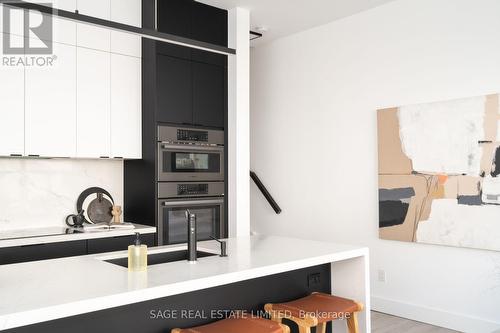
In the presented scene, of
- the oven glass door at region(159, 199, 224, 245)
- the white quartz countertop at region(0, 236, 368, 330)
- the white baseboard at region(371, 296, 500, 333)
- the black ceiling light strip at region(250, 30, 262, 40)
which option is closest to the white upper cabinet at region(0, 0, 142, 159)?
the oven glass door at region(159, 199, 224, 245)

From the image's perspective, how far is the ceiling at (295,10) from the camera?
14.1 feet

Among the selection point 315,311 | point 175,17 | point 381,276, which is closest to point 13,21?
point 175,17

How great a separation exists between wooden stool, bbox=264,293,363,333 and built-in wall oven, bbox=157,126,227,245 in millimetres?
1714

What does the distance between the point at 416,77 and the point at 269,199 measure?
2.20 m

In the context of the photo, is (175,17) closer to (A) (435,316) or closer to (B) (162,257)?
(B) (162,257)

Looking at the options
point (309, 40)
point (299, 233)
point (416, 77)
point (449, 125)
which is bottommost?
point (299, 233)

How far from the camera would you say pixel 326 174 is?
4.88 m

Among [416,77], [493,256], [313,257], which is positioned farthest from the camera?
[416,77]

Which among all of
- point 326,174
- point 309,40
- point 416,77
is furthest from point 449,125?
point 309,40

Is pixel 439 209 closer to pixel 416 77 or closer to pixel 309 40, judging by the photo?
pixel 416 77

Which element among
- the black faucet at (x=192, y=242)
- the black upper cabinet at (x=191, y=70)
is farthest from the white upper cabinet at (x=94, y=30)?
the black faucet at (x=192, y=242)

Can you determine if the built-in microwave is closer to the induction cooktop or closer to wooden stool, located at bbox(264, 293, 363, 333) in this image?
the induction cooktop

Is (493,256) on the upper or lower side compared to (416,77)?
lower

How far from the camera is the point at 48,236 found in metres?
3.39
